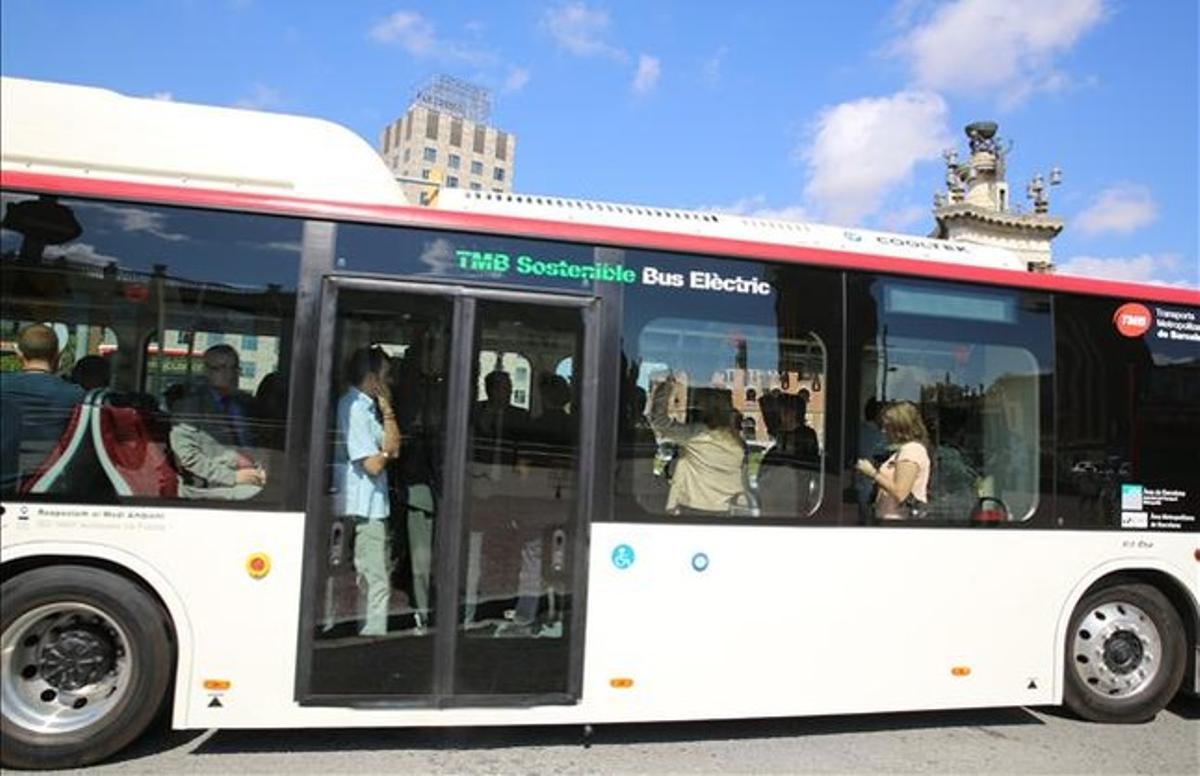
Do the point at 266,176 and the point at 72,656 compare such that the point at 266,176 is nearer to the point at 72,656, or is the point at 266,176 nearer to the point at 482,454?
the point at 482,454

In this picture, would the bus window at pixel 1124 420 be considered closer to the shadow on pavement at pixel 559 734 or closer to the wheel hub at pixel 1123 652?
the wheel hub at pixel 1123 652

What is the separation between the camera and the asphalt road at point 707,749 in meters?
4.59

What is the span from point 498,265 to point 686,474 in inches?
61.0

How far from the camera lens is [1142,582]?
5.89 metres

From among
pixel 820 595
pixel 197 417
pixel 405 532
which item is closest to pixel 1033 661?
pixel 820 595

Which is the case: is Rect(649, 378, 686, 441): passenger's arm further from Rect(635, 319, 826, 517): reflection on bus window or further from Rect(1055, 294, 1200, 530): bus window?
Rect(1055, 294, 1200, 530): bus window

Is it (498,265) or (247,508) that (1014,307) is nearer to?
(498,265)

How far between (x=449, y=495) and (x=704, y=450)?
145 centimetres

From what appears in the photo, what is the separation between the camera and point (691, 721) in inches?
210

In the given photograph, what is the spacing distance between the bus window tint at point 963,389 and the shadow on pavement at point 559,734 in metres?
1.34

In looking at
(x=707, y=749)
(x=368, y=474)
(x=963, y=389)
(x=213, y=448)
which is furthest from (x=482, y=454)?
(x=963, y=389)

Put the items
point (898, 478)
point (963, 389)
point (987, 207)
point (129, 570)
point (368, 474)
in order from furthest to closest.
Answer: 1. point (987, 207)
2. point (963, 389)
3. point (898, 478)
4. point (368, 474)
5. point (129, 570)

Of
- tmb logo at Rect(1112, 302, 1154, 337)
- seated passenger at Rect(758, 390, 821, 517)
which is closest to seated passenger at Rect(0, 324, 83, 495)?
seated passenger at Rect(758, 390, 821, 517)

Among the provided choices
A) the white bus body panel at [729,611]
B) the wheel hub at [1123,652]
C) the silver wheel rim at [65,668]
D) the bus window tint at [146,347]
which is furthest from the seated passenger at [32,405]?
the wheel hub at [1123,652]
